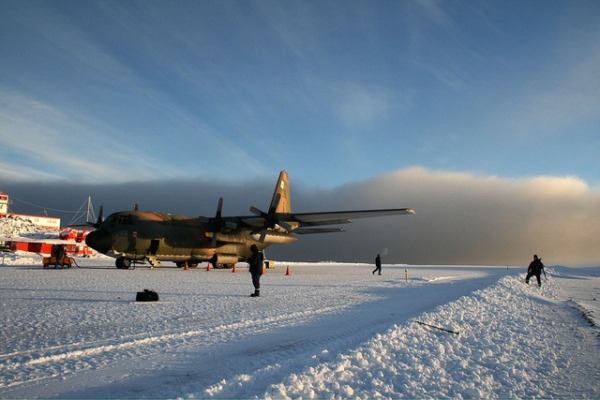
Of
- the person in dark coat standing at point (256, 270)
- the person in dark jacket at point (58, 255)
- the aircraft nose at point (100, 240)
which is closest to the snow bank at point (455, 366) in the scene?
the person in dark coat standing at point (256, 270)

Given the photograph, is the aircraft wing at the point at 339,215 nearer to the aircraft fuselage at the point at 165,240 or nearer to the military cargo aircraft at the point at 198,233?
the military cargo aircraft at the point at 198,233

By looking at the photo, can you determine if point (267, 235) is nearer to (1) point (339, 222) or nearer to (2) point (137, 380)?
(1) point (339, 222)

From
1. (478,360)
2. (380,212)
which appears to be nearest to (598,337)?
(478,360)

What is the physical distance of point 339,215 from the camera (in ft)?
87.2

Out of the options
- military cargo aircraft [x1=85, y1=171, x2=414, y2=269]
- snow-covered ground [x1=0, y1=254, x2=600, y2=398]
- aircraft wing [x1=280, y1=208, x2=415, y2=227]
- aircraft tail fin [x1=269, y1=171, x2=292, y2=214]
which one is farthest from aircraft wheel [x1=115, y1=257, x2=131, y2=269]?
snow-covered ground [x1=0, y1=254, x2=600, y2=398]

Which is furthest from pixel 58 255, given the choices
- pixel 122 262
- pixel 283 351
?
pixel 283 351

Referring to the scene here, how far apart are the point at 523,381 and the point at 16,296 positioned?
1178 cm

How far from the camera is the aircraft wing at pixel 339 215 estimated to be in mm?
24047

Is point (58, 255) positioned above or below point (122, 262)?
above

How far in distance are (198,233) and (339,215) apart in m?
9.83

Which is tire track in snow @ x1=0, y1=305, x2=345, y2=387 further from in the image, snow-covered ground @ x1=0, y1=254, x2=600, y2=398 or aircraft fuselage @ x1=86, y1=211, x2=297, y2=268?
aircraft fuselage @ x1=86, y1=211, x2=297, y2=268

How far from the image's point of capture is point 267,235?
29.5 meters

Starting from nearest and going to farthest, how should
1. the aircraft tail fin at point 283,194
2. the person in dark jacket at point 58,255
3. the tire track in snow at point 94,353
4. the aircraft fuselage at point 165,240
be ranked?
the tire track in snow at point 94,353
the aircraft fuselage at point 165,240
the person in dark jacket at point 58,255
the aircraft tail fin at point 283,194

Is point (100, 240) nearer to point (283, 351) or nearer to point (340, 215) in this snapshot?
point (340, 215)
